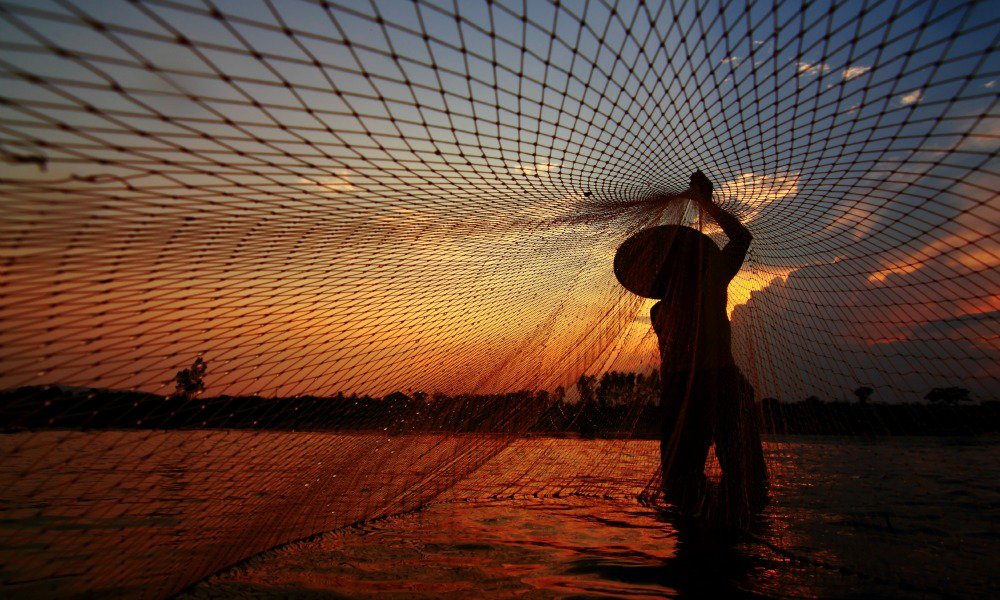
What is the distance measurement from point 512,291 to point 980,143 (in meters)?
4.03

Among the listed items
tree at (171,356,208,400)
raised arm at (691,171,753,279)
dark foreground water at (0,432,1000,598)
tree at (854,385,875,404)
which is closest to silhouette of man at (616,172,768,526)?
raised arm at (691,171,753,279)

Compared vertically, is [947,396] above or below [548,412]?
above

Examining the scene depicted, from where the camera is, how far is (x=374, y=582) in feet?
8.39

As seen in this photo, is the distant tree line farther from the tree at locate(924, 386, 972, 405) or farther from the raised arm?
the raised arm

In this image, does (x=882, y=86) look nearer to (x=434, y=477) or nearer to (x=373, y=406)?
(x=434, y=477)

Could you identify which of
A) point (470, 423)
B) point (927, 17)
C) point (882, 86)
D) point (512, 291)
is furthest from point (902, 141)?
point (470, 423)

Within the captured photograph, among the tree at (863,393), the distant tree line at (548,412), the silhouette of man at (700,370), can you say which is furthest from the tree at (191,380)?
the tree at (863,393)

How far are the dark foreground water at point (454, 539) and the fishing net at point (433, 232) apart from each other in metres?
0.06

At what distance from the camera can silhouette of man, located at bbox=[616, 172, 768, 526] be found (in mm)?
4211

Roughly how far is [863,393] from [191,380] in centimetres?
634

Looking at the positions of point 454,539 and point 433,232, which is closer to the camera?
point 454,539

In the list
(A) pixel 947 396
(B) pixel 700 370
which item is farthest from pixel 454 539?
(A) pixel 947 396

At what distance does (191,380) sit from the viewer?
361 cm

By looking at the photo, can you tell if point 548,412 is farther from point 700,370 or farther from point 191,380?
point 191,380
